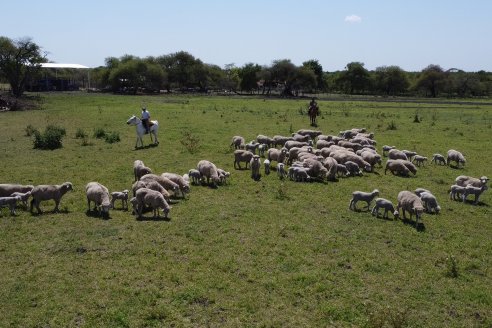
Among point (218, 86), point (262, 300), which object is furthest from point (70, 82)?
point (262, 300)

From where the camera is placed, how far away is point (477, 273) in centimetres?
973

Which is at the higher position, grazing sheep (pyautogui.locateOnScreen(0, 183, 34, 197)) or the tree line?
the tree line

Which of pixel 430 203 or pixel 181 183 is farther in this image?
pixel 181 183

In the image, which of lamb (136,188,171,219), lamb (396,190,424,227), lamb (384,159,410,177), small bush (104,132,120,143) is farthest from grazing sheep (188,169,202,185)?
small bush (104,132,120,143)

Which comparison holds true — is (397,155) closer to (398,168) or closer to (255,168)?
(398,168)

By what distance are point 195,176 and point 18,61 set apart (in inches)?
2543

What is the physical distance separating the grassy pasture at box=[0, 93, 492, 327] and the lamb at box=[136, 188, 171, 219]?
15.8 inches

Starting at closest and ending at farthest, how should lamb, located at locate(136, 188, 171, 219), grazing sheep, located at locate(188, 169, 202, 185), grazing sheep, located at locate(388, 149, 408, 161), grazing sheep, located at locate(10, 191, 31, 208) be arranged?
lamb, located at locate(136, 188, 171, 219) < grazing sheep, located at locate(10, 191, 31, 208) < grazing sheep, located at locate(188, 169, 202, 185) < grazing sheep, located at locate(388, 149, 408, 161)

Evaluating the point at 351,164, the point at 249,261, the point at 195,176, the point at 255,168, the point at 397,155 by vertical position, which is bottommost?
the point at 249,261

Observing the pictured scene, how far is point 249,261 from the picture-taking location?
10.0 metres

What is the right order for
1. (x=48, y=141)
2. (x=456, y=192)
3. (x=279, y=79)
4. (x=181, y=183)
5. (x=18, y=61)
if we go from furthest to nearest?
(x=279, y=79), (x=18, y=61), (x=48, y=141), (x=456, y=192), (x=181, y=183)

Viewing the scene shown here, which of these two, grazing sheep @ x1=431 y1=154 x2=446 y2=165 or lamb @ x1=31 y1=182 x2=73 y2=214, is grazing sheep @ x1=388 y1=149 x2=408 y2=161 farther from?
lamb @ x1=31 y1=182 x2=73 y2=214

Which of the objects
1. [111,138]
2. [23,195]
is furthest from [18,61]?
[23,195]

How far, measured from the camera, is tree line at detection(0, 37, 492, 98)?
3841 inches
